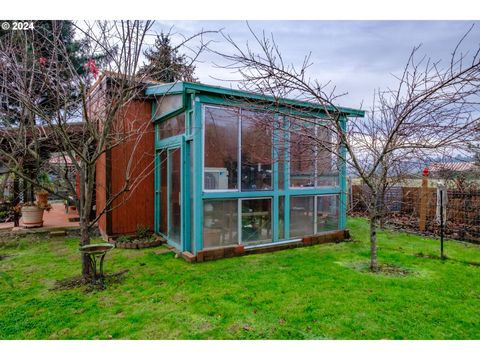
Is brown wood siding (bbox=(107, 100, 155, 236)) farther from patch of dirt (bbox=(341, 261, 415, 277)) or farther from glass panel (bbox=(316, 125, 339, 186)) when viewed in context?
patch of dirt (bbox=(341, 261, 415, 277))

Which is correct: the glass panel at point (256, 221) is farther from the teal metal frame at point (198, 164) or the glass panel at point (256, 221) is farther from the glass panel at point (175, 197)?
the glass panel at point (175, 197)

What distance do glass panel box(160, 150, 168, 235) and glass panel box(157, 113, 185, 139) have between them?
1.37 ft

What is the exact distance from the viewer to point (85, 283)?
4.20 m

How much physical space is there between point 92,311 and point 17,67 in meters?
3.76

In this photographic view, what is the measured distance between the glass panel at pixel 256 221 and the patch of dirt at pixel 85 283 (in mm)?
2344

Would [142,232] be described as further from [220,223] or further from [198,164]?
[198,164]

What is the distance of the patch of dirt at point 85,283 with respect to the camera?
13.3ft

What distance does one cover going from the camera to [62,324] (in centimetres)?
308

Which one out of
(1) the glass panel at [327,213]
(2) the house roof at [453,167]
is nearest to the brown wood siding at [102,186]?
(1) the glass panel at [327,213]

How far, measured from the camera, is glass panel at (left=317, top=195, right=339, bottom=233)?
22.1 feet

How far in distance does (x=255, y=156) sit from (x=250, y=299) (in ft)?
9.56

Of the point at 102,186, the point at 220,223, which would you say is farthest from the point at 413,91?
the point at 102,186

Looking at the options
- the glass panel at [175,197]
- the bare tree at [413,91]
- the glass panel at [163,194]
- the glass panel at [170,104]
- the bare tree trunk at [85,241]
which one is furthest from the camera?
the glass panel at [163,194]
